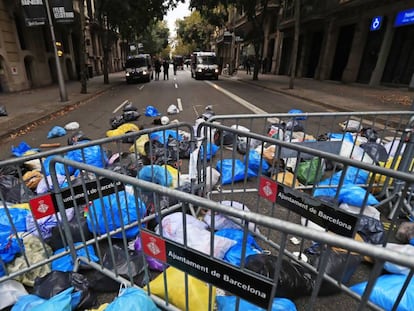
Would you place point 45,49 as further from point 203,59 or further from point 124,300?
point 124,300

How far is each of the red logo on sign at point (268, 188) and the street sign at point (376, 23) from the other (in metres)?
18.4

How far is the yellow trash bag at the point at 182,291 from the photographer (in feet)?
5.46

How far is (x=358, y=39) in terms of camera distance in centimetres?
1705

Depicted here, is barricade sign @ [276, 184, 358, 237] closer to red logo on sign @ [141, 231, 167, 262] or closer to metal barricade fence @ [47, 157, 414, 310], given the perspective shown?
metal barricade fence @ [47, 157, 414, 310]

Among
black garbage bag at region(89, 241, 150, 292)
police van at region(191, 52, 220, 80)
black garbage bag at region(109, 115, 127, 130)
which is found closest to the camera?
black garbage bag at region(89, 241, 150, 292)

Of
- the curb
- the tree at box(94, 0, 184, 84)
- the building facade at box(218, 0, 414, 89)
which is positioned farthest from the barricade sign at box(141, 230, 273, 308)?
the tree at box(94, 0, 184, 84)

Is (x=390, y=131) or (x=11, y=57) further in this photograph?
(x=11, y=57)

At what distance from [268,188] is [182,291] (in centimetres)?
101

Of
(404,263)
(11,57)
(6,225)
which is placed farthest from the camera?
(11,57)

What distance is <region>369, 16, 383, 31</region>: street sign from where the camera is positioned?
15.1 meters

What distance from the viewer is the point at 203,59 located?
958 inches

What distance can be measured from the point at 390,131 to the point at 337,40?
17323 millimetres

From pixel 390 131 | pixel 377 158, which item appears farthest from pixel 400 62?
pixel 377 158

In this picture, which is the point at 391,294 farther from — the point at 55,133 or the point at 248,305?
the point at 55,133
